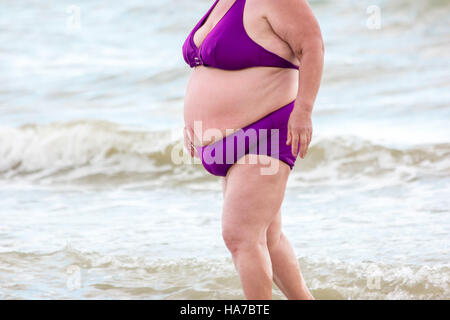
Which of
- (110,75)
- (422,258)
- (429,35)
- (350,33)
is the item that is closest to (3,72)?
→ (110,75)

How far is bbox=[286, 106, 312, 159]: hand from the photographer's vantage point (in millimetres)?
2221

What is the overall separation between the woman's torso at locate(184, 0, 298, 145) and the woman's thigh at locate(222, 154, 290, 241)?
159mm

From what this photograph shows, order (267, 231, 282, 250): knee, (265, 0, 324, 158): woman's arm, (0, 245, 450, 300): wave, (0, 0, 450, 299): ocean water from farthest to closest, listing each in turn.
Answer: (0, 0, 450, 299): ocean water
(0, 245, 450, 300): wave
(267, 231, 282, 250): knee
(265, 0, 324, 158): woman's arm

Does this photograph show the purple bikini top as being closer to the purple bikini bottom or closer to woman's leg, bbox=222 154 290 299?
the purple bikini bottom

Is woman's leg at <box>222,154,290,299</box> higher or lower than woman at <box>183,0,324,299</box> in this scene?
lower

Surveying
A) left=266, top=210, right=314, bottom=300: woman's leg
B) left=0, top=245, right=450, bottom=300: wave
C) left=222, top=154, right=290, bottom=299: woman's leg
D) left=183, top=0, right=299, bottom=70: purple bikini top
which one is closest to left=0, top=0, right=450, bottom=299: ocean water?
left=0, top=245, right=450, bottom=300: wave

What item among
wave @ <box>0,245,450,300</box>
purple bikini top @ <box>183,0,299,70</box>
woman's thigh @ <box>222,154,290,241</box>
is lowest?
wave @ <box>0,245,450,300</box>

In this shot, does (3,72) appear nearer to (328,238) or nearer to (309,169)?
(309,169)

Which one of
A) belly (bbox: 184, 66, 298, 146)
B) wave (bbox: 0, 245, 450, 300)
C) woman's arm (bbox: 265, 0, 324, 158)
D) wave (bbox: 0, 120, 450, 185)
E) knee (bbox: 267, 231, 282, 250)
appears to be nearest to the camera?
woman's arm (bbox: 265, 0, 324, 158)

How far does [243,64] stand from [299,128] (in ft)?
0.96

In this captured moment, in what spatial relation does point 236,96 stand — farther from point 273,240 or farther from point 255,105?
point 273,240

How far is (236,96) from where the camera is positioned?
2326 millimetres

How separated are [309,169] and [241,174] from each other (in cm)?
435
